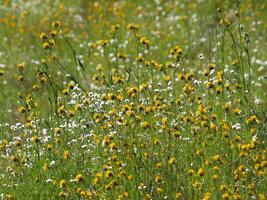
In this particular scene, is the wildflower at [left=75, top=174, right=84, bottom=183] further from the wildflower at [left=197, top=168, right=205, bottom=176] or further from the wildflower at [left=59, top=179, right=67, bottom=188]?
the wildflower at [left=197, top=168, right=205, bottom=176]

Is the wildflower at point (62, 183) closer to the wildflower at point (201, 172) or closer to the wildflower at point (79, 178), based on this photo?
the wildflower at point (79, 178)

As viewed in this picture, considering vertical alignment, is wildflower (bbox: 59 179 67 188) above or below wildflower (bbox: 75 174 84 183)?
above

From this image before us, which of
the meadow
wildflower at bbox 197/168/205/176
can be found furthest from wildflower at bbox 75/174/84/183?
wildflower at bbox 197/168/205/176

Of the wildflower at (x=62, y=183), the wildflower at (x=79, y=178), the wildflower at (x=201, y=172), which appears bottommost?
the wildflower at (x=201, y=172)

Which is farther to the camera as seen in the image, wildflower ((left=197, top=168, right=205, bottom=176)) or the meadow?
the meadow

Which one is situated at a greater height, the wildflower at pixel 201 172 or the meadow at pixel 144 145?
the meadow at pixel 144 145

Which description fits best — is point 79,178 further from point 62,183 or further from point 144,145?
point 144,145

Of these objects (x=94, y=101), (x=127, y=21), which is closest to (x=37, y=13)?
(x=127, y=21)

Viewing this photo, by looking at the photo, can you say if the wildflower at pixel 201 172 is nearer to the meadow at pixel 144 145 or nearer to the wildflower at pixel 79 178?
the meadow at pixel 144 145

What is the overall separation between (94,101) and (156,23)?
12.2 feet

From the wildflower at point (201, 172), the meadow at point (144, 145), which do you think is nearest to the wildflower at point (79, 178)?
→ the meadow at point (144, 145)

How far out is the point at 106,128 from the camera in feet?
13.4

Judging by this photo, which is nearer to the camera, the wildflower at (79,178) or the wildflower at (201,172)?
the wildflower at (201,172)

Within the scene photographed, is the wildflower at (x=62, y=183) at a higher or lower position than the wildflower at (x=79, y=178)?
higher
